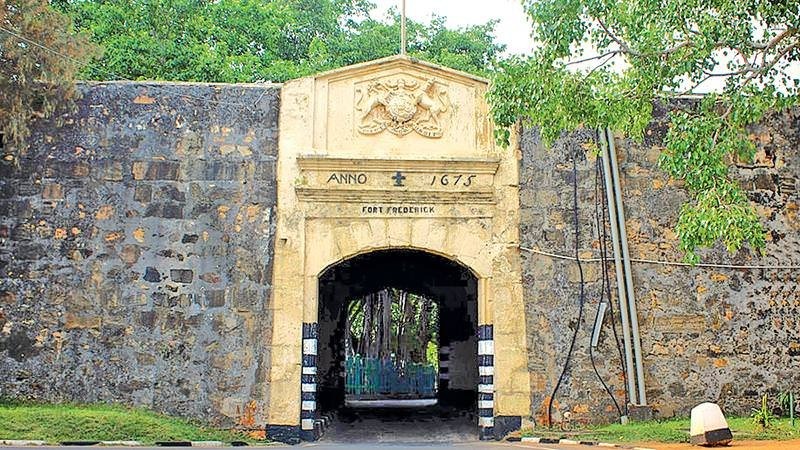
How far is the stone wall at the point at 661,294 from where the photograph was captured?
32.8 ft

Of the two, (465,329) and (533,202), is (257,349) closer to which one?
(533,202)

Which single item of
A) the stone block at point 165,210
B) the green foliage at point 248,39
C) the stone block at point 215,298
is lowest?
the stone block at point 215,298

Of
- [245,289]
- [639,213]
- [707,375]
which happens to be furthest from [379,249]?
[707,375]

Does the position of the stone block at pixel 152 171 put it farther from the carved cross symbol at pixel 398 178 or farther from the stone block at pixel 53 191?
the carved cross symbol at pixel 398 178

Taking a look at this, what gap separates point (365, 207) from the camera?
1005 centimetres

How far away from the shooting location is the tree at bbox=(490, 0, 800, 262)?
7.71 m

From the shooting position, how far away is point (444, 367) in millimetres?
15344

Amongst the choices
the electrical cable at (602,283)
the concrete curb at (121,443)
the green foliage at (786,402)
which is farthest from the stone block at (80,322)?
the green foliage at (786,402)

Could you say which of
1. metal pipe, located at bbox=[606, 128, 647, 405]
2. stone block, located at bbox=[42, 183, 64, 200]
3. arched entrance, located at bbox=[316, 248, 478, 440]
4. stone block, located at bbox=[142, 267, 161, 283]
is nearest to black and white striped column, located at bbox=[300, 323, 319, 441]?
stone block, located at bbox=[142, 267, 161, 283]

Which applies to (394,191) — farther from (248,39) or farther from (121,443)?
(248,39)

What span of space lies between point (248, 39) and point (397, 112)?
331 inches

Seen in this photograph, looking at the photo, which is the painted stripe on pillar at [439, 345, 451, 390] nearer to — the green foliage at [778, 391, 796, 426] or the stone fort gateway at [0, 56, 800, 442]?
the stone fort gateway at [0, 56, 800, 442]

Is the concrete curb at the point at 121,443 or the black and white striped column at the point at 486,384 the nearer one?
the concrete curb at the point at 121,443

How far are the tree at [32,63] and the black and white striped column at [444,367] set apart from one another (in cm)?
764
